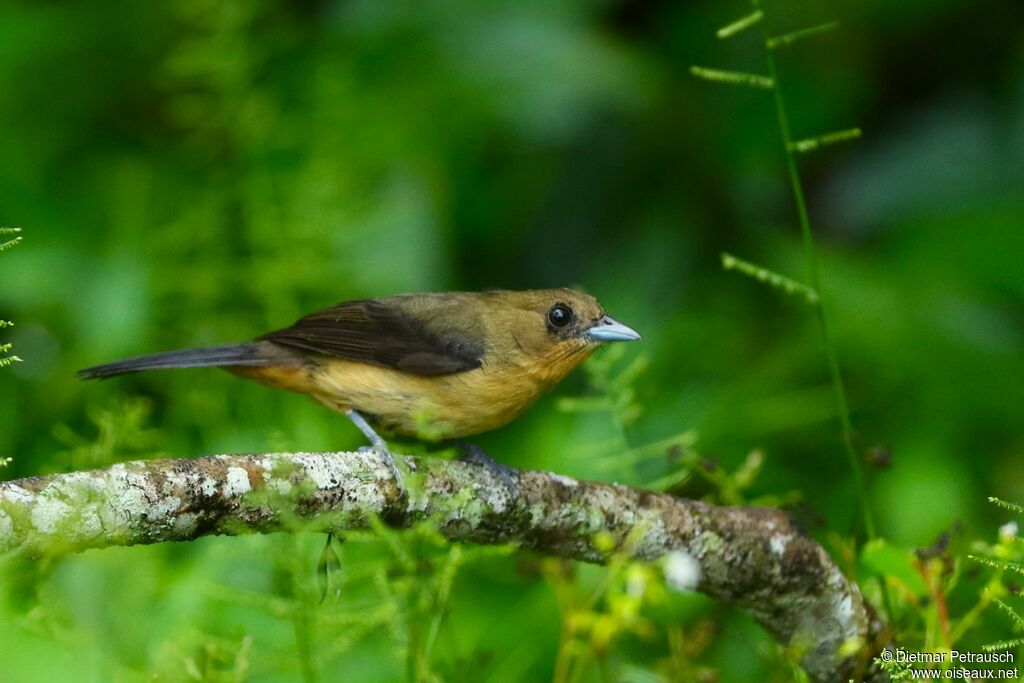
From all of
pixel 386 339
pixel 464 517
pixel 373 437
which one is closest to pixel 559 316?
pixel 386 339

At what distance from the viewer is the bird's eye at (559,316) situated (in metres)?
4.34

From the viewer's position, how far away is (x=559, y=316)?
14.3ft

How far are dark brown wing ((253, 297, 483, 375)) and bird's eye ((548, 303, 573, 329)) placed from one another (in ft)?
0.84

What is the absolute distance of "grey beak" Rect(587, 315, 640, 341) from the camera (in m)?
4.30

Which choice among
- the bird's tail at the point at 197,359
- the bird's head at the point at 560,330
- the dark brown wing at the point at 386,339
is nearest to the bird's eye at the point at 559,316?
the bird's head at the point at 560,330

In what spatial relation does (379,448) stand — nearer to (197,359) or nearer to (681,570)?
(197,359)

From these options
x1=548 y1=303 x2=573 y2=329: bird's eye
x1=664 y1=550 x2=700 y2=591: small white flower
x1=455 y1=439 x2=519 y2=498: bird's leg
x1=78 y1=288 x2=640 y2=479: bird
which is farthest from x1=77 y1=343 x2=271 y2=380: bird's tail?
x1=664 y1=550 x2=700 y2=591: small white flower

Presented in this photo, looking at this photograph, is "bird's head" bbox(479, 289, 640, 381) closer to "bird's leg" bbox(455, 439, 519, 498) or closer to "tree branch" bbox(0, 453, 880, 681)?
"bird's leg" bbox(455, 439, 519, 498)

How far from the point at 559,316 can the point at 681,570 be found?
5.30ft

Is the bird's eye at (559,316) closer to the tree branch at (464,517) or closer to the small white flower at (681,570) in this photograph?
the tree branch at (464,517)

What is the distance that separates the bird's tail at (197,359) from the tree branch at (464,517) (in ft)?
3.57

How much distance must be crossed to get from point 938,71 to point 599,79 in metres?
1.97

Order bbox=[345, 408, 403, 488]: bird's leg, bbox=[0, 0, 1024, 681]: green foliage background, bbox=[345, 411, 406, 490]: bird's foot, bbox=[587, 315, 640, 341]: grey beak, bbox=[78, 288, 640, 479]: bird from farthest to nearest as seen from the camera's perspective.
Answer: bbox=[0, 0, 1024, 681]: green foliage background < bbox=[587, 315, 640, 341]: grey beak < bbox=[78, 288, 640, 479]: bird < bbox=[345, 408, 403, 488]: bird's leg < bbox=[345, 411, 406, 490]: bird's foot

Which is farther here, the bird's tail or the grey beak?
the grey beak
